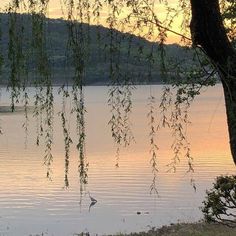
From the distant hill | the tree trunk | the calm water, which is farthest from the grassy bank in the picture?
the distant hill

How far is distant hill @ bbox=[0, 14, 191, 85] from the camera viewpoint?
154 inches

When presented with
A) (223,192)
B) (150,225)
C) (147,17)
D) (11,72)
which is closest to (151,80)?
(147,17)

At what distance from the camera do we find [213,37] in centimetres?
449

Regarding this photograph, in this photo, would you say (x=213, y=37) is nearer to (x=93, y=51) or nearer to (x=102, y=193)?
(x=93, y=51)

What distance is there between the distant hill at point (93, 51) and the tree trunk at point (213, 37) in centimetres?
49

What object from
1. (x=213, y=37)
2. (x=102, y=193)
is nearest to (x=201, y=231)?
(x=213, y=37)

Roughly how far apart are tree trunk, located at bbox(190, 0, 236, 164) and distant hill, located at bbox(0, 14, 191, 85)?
0.49 m

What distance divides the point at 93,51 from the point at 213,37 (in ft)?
3.33

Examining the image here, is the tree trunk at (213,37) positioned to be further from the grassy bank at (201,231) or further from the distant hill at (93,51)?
the grassy bank at (201,231)

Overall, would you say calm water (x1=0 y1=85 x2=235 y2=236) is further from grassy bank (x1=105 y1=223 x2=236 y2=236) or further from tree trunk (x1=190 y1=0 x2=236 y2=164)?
tree trunk (x1=190 y1=0 x2=236 y2=164)

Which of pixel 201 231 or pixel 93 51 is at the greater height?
pixel 93 51

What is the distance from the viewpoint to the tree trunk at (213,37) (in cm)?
445

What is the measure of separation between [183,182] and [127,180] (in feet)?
11.0

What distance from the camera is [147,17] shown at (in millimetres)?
4137
